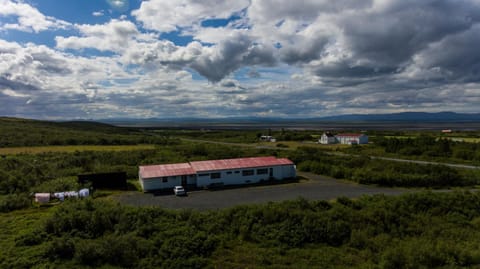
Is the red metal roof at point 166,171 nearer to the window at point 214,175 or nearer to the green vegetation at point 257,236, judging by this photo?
the window at point 214,175

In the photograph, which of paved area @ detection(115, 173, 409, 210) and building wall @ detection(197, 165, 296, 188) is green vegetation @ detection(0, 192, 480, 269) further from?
building wall @ detection(197, 165, 296, 188)

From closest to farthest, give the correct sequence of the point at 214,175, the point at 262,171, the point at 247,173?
the point at 214,175
the point at 247,173
the point at 262,171

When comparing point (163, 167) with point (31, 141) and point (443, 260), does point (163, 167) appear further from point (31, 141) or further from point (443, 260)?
point (31, 141)

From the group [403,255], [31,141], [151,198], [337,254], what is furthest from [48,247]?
[31,141]

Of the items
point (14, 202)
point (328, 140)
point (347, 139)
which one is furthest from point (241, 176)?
point (347, 139)

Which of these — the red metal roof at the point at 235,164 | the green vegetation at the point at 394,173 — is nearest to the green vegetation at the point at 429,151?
the green vegetation at the point at 394,173

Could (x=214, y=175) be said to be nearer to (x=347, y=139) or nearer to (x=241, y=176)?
(x=241, y=176)
